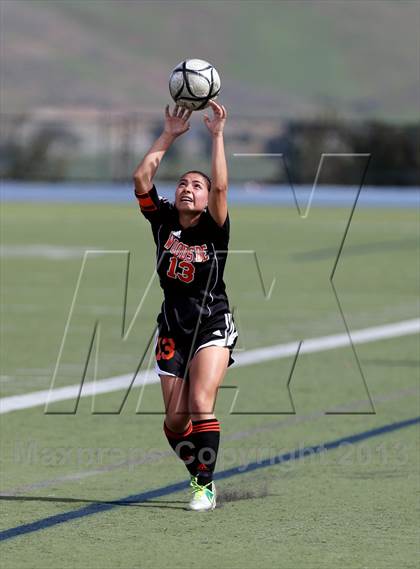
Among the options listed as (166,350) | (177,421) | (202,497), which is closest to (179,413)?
(177,421)

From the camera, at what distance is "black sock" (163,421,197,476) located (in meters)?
8.16

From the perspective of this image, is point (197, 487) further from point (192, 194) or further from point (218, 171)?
point (218, 171)

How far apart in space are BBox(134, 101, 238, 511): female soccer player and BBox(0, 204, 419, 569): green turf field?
389 millimetres

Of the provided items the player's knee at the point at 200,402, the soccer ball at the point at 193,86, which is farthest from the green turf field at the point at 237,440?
the soccer ball at the point at 193,86

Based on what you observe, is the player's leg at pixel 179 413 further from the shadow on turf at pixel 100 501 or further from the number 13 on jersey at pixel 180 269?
the number 13 on jersey at pixel 180 269

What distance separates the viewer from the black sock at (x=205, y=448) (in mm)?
8039

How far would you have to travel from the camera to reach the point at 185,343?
27.0 ft

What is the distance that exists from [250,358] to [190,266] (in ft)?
19.5

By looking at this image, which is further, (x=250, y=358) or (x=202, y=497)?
(x=250, y=358)

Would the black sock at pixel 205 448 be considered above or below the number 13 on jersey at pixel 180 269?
below

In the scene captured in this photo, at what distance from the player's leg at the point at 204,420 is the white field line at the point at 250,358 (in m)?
3.28

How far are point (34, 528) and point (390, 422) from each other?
391cm
